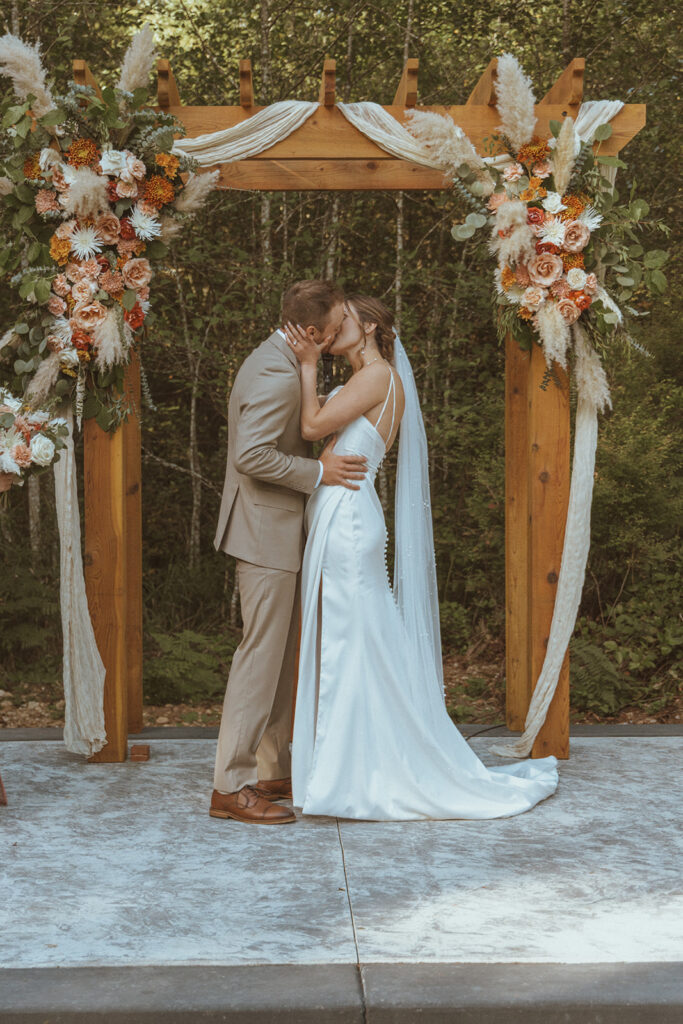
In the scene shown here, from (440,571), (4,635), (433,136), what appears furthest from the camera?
(440,571)

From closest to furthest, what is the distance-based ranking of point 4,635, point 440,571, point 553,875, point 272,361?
point 553,875, point 272,361, point 4,635, point 440,571

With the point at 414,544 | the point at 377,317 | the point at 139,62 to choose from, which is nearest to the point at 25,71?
the point at 139,62

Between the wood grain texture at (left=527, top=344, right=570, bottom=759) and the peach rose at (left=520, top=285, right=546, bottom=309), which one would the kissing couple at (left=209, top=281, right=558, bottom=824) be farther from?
the peach rose at (left=520, top=285, right=546, bottom=309)

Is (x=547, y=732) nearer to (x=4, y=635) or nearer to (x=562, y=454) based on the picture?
(x=562, y=454)

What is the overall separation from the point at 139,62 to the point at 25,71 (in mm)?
488

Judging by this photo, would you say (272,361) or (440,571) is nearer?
(272,361)

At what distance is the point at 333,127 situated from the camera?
17.4 ft

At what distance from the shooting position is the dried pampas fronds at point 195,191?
508 centimetres

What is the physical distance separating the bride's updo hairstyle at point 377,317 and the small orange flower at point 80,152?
131cm

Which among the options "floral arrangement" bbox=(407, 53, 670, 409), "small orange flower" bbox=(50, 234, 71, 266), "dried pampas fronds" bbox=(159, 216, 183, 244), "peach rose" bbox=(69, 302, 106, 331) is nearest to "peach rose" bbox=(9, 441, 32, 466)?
"peach rose" bbox=(69, 302, 106, 331)

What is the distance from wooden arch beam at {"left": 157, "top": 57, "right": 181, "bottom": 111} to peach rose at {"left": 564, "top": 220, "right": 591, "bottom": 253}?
189 cm

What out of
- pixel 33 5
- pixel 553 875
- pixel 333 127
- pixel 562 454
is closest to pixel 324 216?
pixel 33 5

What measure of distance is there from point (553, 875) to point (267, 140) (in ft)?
11.1

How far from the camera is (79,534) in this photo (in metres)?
5.24
